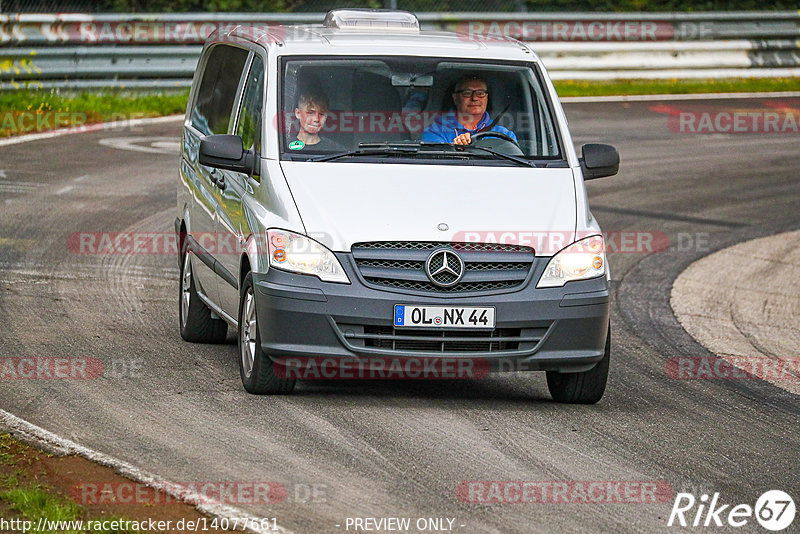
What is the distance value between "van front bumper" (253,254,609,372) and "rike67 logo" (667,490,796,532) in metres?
1.51

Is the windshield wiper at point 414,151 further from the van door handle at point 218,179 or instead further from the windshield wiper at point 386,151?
the van door handle at point 218,179

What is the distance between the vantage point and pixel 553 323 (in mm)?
7465

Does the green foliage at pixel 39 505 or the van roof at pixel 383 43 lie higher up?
the van roof at pixel 383 43

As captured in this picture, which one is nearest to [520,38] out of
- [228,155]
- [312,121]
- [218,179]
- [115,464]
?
[218,179]

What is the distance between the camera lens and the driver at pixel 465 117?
839cm

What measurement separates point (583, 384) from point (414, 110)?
1.88 meters

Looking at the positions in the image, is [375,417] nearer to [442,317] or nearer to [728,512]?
[442,317]

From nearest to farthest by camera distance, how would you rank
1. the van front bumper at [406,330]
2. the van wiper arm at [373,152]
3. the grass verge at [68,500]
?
the grass verge at [68,500] → the van front bumper at [406,330] → the van wiper arm at [373,152]

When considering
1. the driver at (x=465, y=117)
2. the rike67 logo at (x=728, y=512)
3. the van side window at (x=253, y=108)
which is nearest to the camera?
the rike67 logo at (x=728, y=512)

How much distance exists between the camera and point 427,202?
7.55 meters

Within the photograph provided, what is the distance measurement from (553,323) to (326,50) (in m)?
2.22

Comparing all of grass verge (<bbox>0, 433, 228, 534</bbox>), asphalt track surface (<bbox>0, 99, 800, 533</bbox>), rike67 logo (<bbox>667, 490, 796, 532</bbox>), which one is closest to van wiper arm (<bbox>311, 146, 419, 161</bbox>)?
asphalt track surface (<bbox>0, 99, 800, 533</bbox>)

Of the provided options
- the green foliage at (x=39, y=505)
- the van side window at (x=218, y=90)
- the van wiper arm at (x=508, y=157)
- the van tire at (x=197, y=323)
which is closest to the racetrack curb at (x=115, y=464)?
the green foliage at (x=39, y=505)

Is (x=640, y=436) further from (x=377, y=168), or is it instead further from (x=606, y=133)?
(x=606, y=133)
